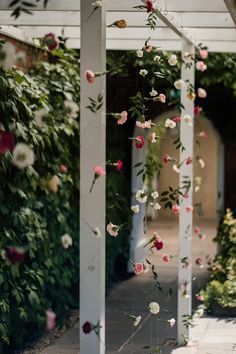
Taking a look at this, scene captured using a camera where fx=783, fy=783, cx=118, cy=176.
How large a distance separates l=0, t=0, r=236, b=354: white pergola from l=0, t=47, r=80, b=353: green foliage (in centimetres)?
53

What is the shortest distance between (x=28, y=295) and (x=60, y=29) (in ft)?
8.45

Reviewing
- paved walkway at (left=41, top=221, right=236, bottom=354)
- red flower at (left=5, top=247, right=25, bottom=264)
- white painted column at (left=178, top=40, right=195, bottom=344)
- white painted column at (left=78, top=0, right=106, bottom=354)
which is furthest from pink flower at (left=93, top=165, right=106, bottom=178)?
white painted column at (left=178, top=40, right=195, bottom=344)

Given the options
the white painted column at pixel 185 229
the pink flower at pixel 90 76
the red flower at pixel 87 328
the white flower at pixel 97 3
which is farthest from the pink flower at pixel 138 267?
the white painted column at pixel 185 229

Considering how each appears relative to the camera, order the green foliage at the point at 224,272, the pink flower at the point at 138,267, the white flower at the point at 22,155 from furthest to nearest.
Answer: the green foliage at the point at 224,272
the pink flower at the point at 138,267
the white flower at the point at 22,155

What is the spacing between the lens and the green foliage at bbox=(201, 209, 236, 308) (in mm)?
8234

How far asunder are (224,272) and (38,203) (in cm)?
313

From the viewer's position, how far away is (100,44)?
11.2 feet

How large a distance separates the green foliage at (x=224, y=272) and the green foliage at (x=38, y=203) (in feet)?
4.91

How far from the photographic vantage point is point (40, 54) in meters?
7.77

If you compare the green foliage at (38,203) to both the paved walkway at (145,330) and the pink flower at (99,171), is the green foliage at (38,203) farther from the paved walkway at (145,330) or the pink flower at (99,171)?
the pink flower at (99,171)

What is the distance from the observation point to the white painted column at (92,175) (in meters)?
3.42

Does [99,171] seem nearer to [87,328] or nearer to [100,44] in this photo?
[100,44]

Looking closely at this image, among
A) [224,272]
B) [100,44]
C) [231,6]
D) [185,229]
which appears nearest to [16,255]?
[100,44]

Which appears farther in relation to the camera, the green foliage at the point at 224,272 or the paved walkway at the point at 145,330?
the green foliage at the point at 224,272
